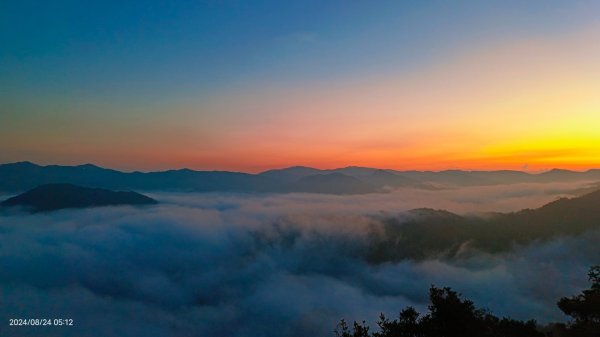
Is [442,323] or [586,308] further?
[586,308]

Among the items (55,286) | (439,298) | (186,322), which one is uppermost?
(439,298)

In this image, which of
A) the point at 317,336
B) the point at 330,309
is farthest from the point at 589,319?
the point at 330,309

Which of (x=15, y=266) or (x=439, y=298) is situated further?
(x=15, y=266)

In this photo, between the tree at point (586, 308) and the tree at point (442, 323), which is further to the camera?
the tree at point (586, 308)

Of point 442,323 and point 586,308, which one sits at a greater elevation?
point 442,323

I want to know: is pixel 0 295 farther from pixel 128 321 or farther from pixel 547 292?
pixel 547 292

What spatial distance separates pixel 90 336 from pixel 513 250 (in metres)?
234

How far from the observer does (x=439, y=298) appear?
65.7 ft

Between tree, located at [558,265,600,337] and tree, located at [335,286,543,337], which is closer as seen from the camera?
tree, located at [335,286,543,337]

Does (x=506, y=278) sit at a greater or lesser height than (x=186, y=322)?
greater

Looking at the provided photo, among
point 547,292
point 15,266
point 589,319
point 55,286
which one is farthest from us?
point 15,266

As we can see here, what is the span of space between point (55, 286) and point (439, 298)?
23286cm

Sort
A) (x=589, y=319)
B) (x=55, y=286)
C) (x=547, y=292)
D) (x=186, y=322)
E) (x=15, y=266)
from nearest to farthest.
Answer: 1. (x=589, y=319)
2. (x=547, y=292)
3. (x=186, y=322)
4. (x=55, y=286)
5. (x=15, y=266)

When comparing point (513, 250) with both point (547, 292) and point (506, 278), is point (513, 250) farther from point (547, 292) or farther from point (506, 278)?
point (547, 292)
